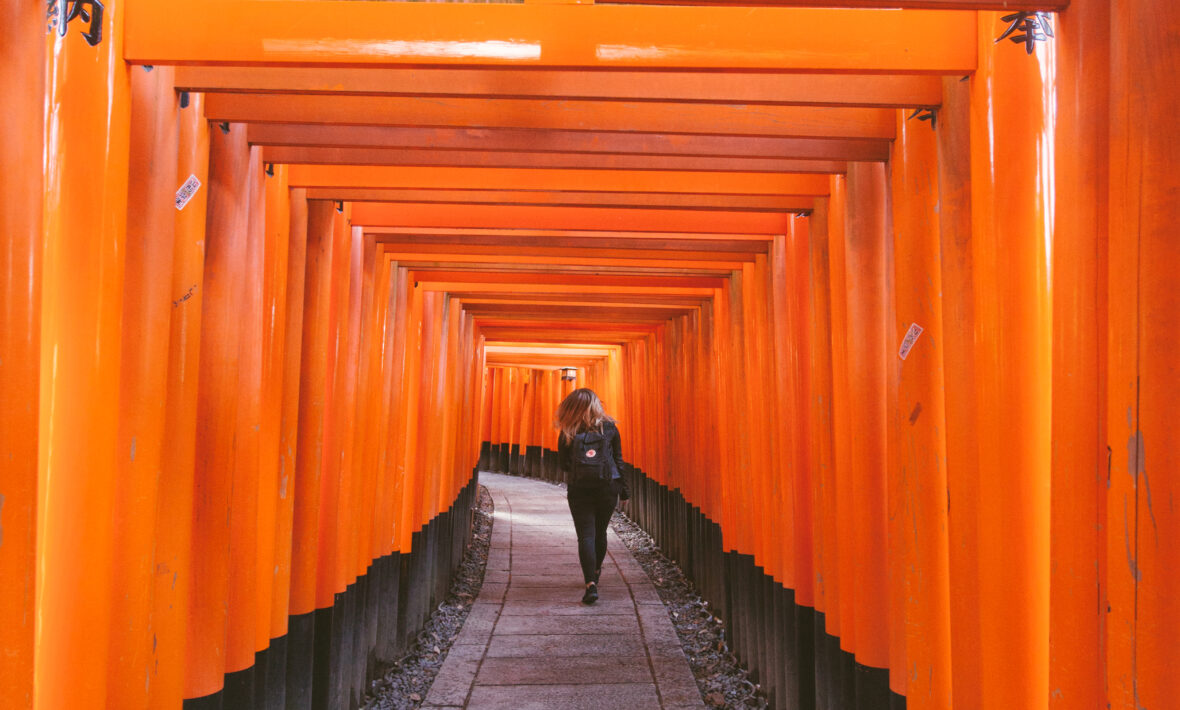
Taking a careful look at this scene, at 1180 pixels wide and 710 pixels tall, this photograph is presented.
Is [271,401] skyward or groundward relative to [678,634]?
skyward

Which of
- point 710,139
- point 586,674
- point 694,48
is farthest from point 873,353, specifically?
point 586,674

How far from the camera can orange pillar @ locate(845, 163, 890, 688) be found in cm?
351

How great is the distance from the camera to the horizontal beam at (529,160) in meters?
3.62

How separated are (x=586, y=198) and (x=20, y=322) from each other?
2.85m

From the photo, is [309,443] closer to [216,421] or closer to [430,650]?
[216,421]

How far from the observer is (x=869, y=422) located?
3518 millimetres

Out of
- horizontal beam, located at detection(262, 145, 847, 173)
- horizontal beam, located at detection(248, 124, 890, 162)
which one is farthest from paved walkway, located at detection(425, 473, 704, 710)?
horizontal beam, located at detection(248, 124, 890, 162)

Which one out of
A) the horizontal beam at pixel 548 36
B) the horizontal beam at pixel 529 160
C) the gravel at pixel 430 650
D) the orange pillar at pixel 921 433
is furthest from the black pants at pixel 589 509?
the horizontal beam at pixel 548 36

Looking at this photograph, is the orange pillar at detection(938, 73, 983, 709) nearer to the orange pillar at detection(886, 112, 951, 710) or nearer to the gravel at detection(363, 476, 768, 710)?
the orange pillar at detection(886, 112, 951, 710)

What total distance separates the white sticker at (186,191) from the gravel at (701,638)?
4.51 m

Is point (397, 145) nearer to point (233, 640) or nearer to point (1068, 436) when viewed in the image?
point (233, 640)

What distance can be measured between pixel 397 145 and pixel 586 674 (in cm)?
415

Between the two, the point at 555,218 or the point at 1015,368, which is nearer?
the point at 1015,368

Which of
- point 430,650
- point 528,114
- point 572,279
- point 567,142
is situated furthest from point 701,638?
point 528,114
